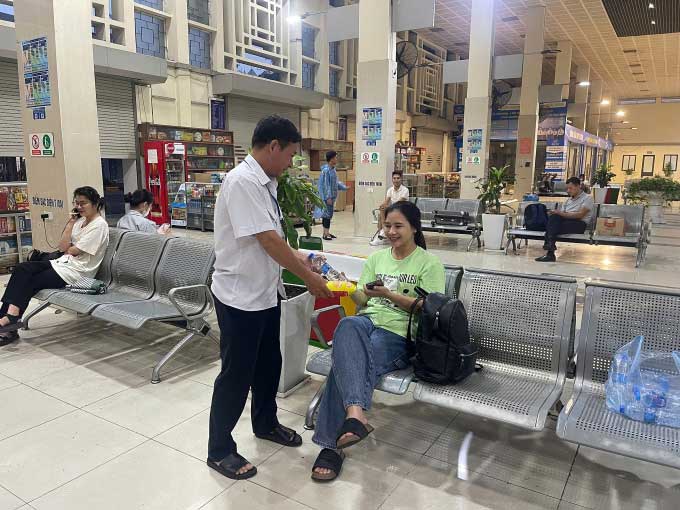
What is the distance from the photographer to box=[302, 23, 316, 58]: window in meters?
15.8

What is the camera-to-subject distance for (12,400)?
3059 millimetres

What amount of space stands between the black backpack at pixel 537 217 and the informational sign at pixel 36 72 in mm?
6578

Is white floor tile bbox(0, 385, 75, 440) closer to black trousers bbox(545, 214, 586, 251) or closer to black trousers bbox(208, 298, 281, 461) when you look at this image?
black trousers bbox(208, 298, 281, 461)

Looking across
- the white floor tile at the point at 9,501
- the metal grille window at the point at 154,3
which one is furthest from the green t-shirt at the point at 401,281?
the metal grille window at the point at 154,3

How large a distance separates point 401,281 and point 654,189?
43.4 feet

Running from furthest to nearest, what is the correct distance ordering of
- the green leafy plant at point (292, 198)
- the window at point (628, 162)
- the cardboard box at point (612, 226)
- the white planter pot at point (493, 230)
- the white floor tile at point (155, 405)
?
the window at point (628, 162), the white planter pot at point (493, 230), the cardboard box at point (612, 226), the green leafy plant at point (292, 198), the white floor tile at point (155, 405)

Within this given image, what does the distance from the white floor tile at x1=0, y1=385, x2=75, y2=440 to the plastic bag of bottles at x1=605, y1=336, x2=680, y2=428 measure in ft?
9.25

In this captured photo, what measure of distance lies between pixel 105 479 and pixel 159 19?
11795mm

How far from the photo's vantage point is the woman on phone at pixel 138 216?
15.5 ft

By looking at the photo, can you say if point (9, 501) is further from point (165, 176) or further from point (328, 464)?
point (165, 176)

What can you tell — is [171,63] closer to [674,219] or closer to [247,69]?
[247,69]

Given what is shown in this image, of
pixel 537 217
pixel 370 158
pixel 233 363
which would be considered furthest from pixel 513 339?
pixel 370 158

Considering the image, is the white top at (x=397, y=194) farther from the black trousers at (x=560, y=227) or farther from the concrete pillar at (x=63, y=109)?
the concrete pillar at (x=63, y=109)

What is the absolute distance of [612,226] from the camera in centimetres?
742
